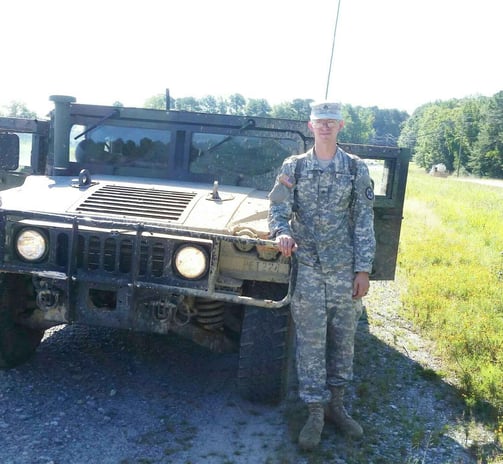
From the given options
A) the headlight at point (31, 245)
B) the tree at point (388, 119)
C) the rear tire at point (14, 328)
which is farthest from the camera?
the tree at point (388, 119)

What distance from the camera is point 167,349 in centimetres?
460

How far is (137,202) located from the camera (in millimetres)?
3725

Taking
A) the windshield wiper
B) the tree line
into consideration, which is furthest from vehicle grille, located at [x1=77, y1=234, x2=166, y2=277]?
the tree line

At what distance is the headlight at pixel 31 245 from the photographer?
3.36 metres

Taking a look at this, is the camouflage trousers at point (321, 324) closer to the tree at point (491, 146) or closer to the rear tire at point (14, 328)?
the rear tire at point (14, 328)

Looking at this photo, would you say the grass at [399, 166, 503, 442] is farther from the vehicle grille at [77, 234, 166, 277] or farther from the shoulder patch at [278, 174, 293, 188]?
the vehicle grille at [77, 234, 166, 277]

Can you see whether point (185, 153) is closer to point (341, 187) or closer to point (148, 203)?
point (148, 203)

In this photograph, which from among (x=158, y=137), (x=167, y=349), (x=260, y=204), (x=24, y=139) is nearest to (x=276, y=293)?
(x=260, y=204)

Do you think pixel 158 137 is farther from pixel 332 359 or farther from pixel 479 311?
pixel 479 311

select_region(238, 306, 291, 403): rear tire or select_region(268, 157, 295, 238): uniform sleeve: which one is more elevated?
select_region(268, 157, 295, 238): uniform sleeve

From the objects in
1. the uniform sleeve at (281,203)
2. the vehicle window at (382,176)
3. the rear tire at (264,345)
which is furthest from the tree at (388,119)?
the uniform sleeve at (281,203)

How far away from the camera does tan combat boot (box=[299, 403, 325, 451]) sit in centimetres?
320

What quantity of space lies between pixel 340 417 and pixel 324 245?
3.12 feet

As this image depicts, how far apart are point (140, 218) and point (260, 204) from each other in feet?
2.63
